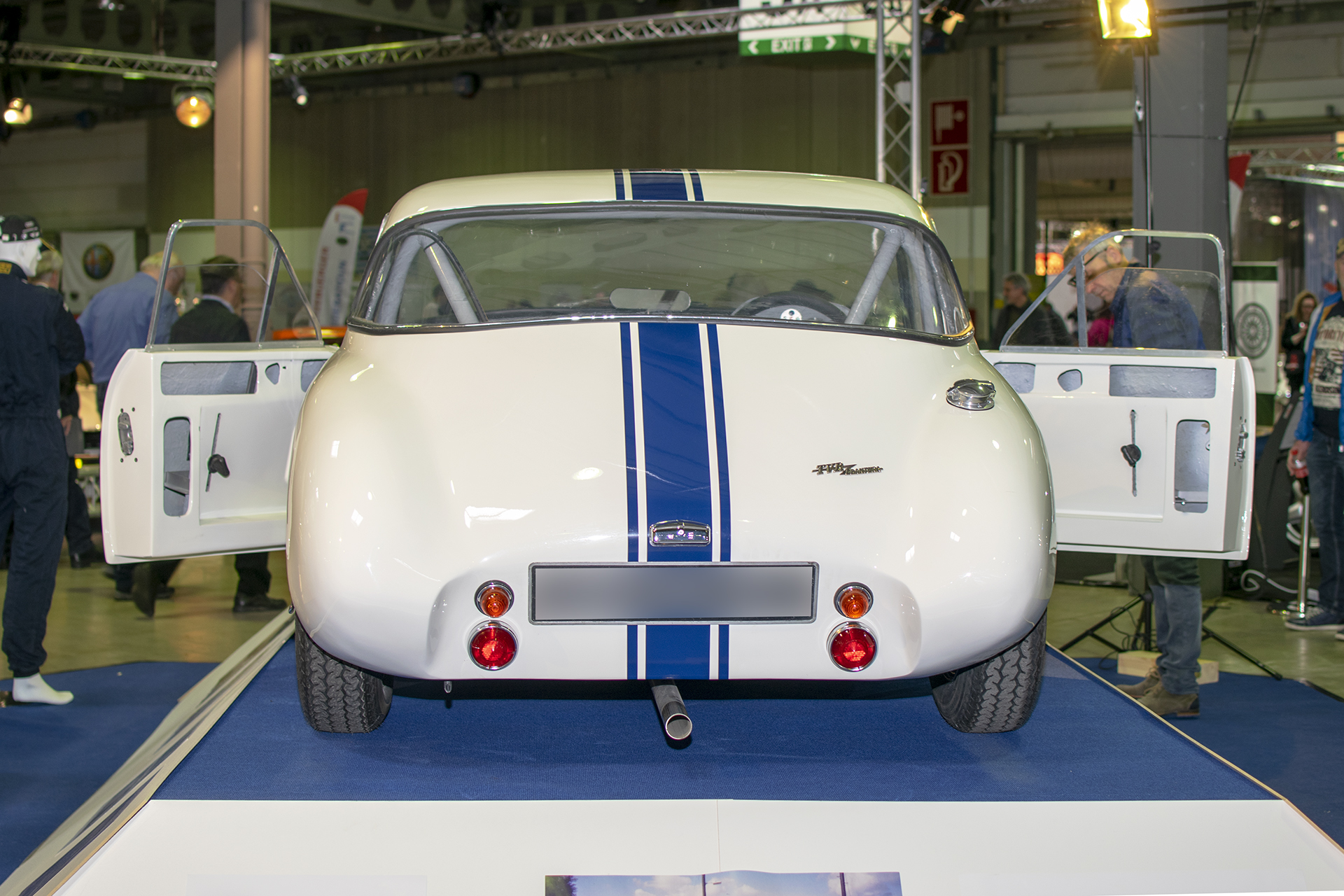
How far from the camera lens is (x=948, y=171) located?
16656 mm

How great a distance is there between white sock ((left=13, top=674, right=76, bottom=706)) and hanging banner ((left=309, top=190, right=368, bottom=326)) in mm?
12425

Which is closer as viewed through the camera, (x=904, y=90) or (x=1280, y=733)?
(x=1280, y=733)

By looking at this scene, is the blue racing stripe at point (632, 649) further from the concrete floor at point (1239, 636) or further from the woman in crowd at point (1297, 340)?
the woman in crowd at point (1297, 340)

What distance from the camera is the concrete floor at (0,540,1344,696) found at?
546cm

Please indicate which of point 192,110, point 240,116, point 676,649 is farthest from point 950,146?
point 676,649

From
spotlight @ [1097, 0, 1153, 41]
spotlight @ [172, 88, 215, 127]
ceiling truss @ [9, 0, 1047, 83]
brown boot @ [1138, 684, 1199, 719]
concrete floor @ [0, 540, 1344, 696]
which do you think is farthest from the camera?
ceiling truss @ [9, 0, 1047, 83]

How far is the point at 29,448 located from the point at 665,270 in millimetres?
2518

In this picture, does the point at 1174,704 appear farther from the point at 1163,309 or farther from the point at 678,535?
the point at 678,535

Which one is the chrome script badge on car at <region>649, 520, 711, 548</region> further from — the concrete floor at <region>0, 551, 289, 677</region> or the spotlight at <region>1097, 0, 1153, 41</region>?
the spotlight at <region>1097, 0, 1153, 41</region>

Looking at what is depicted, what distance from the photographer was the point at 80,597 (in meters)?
6.88

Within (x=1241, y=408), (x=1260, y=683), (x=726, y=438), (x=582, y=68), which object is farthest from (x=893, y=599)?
(x=582, y=68)

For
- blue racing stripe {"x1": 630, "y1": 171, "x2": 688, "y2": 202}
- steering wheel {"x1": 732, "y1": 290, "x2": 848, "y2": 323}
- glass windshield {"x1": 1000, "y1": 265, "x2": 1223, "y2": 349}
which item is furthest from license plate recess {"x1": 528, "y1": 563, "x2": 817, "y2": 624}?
glass windshield {"x1": 1000, "y1": 265, "x2": 1223, "y2": 349}

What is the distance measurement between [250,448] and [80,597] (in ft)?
12.8

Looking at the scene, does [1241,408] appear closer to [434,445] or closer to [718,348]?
[718,348]
